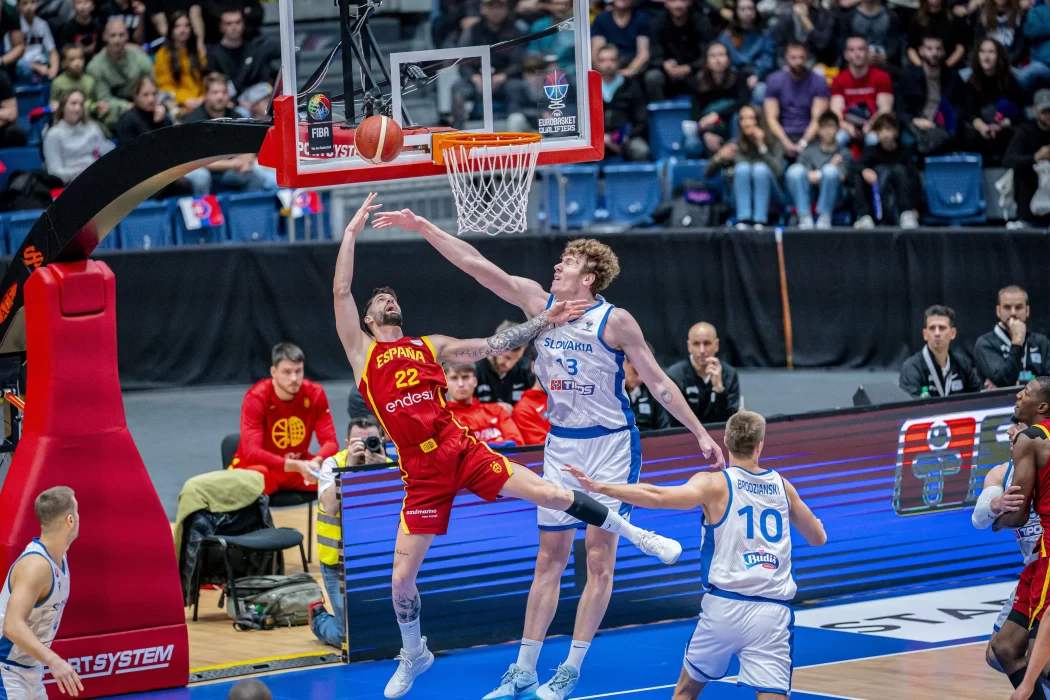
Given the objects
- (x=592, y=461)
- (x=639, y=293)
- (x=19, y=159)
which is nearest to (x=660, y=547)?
(x=592, y=461)

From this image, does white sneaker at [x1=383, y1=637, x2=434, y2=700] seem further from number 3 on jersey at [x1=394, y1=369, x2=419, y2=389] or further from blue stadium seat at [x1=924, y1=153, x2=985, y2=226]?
blue stadium seat at [x1=924, y1=153, x2=985, y2=226]

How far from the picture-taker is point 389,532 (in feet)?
30.5

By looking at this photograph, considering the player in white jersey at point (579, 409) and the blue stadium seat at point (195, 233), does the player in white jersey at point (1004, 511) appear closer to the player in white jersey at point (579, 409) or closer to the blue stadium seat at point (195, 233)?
the player in white jersey at point (579, 409)

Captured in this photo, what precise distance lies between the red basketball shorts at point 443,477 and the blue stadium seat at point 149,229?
9.47 m

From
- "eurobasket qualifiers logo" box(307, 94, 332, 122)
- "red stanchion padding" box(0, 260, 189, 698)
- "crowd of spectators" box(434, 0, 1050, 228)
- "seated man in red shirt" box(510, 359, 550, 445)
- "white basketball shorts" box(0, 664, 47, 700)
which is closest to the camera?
"white basketball shorts" box(0, 664, 47, 700)

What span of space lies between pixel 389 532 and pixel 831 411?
3228 millimetres

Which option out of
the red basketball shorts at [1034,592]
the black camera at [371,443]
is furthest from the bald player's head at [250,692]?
the red basketball shorts at [1034,592]

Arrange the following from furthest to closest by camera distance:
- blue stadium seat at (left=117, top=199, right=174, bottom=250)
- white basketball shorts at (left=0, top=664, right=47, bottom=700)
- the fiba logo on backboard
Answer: blue stadium seat at (left=117, top=199, right=174, bottom=250)
the fiba logo on backboard
white basketball shorts at (left=0, top=664, right=47, bottom=700)

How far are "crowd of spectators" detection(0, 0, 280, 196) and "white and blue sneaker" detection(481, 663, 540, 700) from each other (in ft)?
32.7

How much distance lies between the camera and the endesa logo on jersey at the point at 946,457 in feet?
35.1

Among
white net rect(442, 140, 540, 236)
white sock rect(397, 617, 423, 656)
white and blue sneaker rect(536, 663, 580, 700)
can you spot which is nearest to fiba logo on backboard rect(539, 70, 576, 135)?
white net rect(442, 140, 540, 236)

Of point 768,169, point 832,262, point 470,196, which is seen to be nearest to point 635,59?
point 768,169

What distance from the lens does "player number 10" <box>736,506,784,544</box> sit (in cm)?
692

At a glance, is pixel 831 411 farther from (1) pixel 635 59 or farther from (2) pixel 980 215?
(1) pixel 635 59
